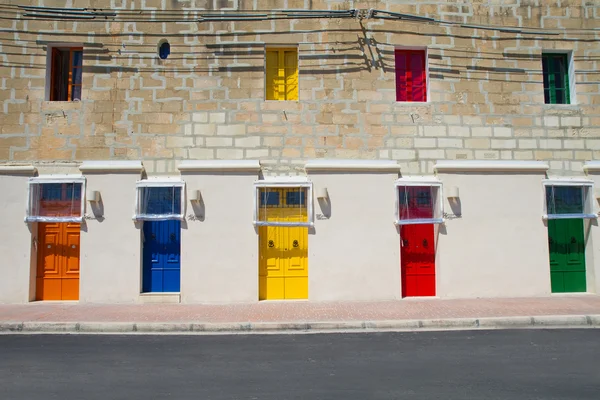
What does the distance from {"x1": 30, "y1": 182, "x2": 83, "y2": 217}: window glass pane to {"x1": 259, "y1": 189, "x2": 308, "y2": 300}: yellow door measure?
421 cm

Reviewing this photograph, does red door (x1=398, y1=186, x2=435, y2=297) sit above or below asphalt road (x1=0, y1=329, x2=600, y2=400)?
above

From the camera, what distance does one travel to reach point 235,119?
1084cm

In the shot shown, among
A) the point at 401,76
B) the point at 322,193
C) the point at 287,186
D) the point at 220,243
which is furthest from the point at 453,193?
the point at 220,243

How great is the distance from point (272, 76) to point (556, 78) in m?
6.94

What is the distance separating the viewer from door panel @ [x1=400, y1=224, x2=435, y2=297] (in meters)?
10.9

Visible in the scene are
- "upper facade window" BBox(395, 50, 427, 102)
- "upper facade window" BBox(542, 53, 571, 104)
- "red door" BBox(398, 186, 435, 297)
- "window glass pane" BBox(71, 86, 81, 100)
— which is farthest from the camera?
"upper facade window" BBox(542, 53, 571, 104)

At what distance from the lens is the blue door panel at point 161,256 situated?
1066cm

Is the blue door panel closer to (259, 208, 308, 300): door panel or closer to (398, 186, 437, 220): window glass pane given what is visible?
(259, 208, 308, 300): door panel

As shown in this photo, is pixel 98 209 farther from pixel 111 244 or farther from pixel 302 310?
pixel 302 310

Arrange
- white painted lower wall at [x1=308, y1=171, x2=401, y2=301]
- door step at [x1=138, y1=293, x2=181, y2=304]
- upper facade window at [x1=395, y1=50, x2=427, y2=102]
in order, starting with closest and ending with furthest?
door step at [x1=138, y1=293, x2=181, y2=304], white painted lower wall at [x1=308, y1=171, x2=401, y2=301], upper facade window at [x1=395, y1=50, x2=427, y2=102]

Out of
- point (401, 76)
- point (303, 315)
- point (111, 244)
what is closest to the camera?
point (303, 315)

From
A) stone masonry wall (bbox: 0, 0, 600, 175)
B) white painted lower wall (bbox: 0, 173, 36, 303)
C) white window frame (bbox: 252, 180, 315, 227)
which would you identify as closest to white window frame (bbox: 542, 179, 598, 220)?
stone masonry wall (bbox: 0, 0, 600, 175)

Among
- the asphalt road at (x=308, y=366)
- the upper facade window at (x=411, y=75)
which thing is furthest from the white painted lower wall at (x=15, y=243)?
the upper facade window at (x=411, y=75)

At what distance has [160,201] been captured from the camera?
1055 centimetres
